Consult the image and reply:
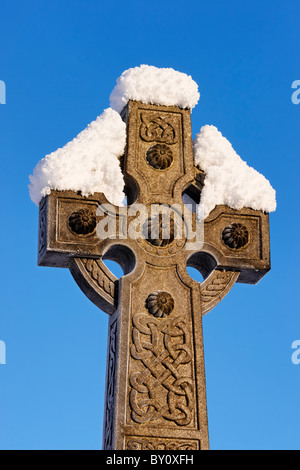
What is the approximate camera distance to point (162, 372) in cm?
854

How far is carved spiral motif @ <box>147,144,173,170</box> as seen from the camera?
9.22m

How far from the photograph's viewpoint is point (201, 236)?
9.13 metres

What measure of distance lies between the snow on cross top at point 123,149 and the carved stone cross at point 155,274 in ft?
0.29

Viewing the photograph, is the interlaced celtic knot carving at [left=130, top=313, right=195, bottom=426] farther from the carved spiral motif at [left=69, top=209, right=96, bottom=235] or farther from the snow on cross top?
the snow on cross top

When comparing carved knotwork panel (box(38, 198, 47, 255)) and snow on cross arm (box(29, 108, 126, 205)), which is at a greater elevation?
snow on cross arm (box(29, 108, 126, 205))

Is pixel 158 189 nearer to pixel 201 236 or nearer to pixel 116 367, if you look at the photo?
pixel 201 236

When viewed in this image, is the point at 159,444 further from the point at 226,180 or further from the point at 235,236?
the point at 226,180

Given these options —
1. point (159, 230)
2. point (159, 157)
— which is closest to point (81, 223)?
point (159, 230)

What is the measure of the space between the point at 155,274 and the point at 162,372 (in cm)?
87

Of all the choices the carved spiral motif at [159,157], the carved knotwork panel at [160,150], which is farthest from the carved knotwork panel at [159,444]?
the carved spiral motif at [159,157]

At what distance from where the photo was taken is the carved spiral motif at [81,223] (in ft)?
28.7

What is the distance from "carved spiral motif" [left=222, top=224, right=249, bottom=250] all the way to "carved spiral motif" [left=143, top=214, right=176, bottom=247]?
1.69ft

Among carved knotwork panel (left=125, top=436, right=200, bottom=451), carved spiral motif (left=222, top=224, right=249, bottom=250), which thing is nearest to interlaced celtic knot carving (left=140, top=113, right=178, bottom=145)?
carved spiral motif (left=222, top=224, right=249, bottom=250)
